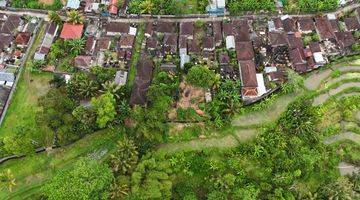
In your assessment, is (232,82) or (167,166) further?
(232,82)

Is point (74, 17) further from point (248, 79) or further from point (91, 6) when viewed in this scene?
point (248, 79)

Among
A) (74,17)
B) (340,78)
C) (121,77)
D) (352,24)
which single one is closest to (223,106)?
(121,77)

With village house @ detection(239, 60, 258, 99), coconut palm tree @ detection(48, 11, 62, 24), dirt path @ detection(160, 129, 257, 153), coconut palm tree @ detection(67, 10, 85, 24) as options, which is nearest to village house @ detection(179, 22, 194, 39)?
village house @ detection(239, 60, 258, 99)

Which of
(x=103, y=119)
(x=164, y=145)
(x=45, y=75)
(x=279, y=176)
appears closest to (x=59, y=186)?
(x=103, y=119)

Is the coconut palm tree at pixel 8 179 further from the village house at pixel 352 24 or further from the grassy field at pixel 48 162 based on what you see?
the village house at pixel 352 24

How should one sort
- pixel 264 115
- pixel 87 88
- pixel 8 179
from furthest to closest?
pixel 264 115 < pixel 87 88 < pixel 8 179

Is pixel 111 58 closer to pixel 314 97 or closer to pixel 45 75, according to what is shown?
pixel 45 75

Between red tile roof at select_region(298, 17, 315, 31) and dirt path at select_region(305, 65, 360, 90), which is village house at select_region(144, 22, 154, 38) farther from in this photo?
dirt path at select_region(305, 65, 360, 90)
